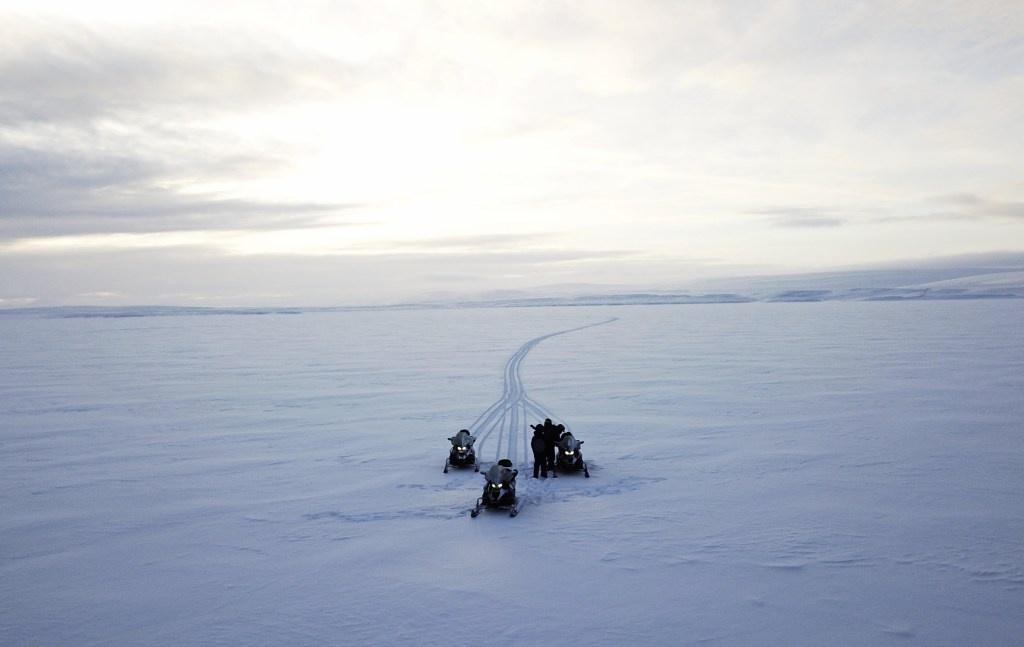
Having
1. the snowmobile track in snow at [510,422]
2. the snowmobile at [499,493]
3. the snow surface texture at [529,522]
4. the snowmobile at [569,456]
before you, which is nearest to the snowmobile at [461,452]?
the snow surface texture at [529,522]

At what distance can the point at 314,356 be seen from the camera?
110 ft

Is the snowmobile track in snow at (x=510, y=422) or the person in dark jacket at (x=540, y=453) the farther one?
the snowmobile track in snow at (x=510, y=422)

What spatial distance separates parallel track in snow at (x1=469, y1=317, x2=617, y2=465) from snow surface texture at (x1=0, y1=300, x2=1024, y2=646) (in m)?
0.32

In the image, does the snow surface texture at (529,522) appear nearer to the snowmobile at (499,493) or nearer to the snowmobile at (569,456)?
the snowmobile at (499,493)

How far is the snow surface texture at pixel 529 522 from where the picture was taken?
255 inches

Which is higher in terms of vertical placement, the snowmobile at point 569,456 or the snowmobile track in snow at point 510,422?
the snowmobile at point 569,456

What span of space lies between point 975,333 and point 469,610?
42.2 metres

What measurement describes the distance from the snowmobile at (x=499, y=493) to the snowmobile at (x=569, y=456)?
6.21 ft

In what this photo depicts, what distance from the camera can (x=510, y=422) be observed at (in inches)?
646

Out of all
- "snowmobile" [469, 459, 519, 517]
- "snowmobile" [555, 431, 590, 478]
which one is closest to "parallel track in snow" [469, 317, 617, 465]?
"snowmobile" [555, 431, 590, 478]

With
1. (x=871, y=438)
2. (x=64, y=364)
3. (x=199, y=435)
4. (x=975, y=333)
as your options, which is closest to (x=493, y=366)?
(x=199, y=435)

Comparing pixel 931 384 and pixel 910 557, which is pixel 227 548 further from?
pixel 931 384

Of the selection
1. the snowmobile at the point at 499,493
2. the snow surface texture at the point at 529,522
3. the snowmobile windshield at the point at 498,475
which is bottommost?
the snow surface texture at the point at 529,522

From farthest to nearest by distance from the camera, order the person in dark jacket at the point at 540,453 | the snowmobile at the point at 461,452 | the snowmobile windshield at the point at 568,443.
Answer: the snowmobile at the point at 461,452 → the person in dark jacket at the point at 540,453 → the snowmobile windshield at the point at 568,443
